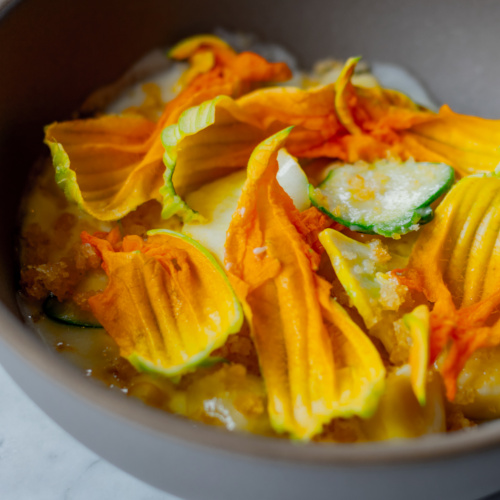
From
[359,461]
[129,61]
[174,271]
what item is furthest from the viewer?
[129,61]

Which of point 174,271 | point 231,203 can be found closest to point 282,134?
point 231,203

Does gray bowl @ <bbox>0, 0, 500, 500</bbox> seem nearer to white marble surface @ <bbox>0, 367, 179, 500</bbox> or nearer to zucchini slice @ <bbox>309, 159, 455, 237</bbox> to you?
white marble surface @ <bbox>0, 367, 179, 500</bbox>

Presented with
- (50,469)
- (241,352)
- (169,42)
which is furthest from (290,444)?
(169,42)

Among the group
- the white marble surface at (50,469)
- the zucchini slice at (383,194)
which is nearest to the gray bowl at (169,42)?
the white marble surface at (50,469)

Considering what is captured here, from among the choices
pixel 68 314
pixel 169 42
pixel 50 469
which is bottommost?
pixel 50 469

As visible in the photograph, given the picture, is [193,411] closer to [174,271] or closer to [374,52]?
[174,271]

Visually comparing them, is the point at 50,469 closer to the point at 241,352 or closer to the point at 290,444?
the point at 241,352

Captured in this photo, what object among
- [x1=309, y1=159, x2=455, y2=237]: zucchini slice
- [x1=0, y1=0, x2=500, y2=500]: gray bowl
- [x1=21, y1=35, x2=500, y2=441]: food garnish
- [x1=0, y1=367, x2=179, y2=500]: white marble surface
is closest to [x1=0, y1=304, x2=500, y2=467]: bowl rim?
[x1=0, y1=0, x2=500, y2=500]: gray bowl
